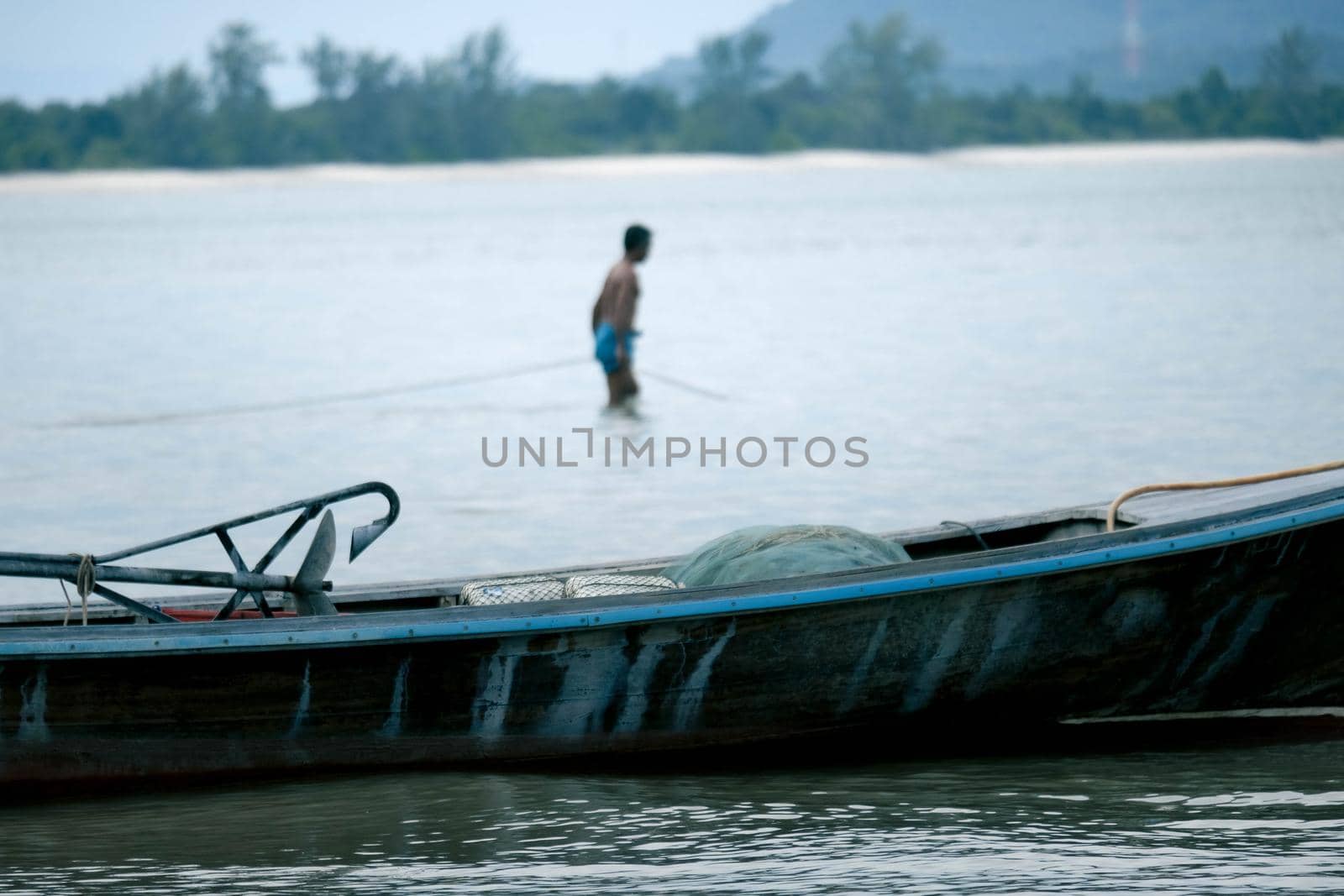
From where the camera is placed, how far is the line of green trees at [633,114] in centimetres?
9606

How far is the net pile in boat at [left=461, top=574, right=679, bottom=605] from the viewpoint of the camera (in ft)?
19.7

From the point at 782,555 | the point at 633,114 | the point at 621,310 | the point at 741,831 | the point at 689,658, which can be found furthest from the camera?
the point at 633,114

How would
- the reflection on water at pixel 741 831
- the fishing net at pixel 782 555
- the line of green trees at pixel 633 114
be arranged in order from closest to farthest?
the reflection on water at pixel 741 831
the fishing net at pixel 782 555
the line of green trees at pixel 633 114

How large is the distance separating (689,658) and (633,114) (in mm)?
102375

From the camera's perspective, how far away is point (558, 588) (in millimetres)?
6105

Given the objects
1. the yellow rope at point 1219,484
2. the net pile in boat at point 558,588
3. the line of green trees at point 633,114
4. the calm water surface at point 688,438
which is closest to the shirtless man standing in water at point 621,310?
the calm water surface at point 688,438

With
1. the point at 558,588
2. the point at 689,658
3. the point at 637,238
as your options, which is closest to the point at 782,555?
the point at 689,658

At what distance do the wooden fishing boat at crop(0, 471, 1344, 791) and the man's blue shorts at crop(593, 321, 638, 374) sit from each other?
7087 millimetres

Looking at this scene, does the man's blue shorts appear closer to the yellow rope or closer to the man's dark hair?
the man's dark hair

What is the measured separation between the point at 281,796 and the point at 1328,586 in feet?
11.1

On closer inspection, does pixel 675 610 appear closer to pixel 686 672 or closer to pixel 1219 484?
pixel 686 672

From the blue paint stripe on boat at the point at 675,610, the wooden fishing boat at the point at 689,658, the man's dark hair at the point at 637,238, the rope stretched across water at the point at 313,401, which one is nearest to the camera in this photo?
the blue paint stripe on boat at the point at 675,610

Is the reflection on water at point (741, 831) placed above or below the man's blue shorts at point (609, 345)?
below

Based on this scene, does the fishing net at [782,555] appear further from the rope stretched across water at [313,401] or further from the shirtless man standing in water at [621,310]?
the rope stretched across water at [313,401]
